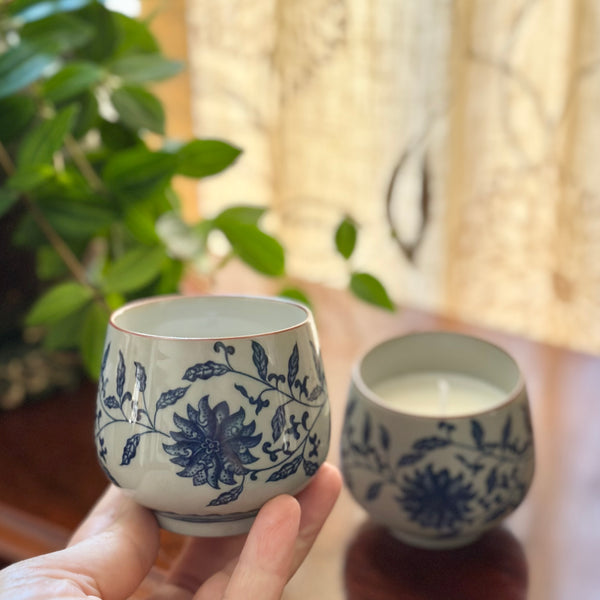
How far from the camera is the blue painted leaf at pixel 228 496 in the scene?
32 centimetres

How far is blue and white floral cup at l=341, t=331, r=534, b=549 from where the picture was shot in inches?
14.2

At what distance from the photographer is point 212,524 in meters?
0.35

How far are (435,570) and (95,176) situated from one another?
37 cm

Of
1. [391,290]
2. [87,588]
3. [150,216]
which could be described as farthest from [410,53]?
[87,588]

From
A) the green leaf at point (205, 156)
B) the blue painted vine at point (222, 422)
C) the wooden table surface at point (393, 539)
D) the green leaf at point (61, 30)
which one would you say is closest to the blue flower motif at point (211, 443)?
the blue painted vine at point (222, 422)

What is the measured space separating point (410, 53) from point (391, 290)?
0.93 ft

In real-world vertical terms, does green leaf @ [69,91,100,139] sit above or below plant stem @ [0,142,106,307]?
above

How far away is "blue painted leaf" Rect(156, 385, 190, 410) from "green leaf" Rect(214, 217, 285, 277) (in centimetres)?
17

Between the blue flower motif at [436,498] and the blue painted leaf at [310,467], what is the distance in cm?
5

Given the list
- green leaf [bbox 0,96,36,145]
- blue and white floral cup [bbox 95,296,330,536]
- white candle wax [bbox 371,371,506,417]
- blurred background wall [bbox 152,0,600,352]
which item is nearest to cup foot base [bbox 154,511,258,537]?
blue and white floral cup [bbox 95,296,330,536]

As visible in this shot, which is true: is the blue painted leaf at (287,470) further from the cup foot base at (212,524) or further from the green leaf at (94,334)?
the green leaf at (94,334)

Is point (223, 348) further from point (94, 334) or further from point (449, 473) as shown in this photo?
point (94, 334)

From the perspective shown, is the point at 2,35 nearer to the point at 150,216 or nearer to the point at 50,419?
the point at 150,216

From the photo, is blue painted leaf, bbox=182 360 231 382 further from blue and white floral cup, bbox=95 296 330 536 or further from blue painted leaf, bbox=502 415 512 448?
blue painted leaf, bbox=502 415 512 448
